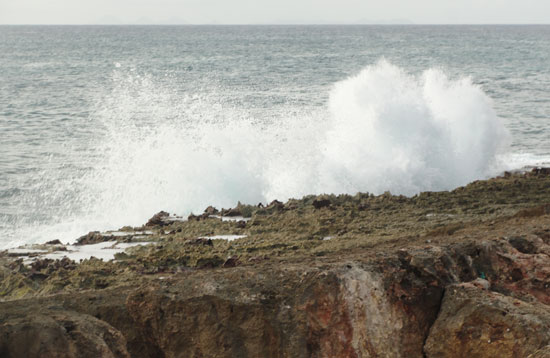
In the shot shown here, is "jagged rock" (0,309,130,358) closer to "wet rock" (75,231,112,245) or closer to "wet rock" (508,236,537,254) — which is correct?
"wet rock" (508,236,537,254)

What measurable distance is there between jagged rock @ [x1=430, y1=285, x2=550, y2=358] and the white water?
7.47m

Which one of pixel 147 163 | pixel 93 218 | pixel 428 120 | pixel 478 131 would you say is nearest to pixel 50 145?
pixel 147 163

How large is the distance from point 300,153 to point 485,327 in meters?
9.49

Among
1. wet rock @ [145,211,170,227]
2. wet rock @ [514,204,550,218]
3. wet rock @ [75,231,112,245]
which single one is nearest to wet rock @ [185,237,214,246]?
wet rock @ [75,231,112,245]

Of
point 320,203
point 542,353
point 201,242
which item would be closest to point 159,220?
point 201,242

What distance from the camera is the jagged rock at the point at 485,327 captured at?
10.6 ft

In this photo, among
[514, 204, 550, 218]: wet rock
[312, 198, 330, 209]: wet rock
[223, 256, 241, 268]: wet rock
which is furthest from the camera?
[312, 198, 330, 209]: wet rock

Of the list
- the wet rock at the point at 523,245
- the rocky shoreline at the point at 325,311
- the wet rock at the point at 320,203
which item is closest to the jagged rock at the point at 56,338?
the rocky shoreline at the point at 325,311

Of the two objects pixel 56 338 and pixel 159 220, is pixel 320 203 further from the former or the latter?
pixel 56 338

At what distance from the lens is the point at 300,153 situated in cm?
1276

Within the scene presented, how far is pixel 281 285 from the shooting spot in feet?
12.0

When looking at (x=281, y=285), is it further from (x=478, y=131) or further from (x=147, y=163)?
(x=478, y=131)

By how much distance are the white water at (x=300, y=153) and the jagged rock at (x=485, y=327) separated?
24.5 ft

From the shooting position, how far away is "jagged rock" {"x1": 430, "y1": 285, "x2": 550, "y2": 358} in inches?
127
